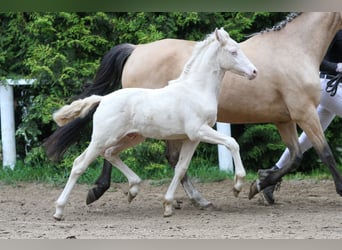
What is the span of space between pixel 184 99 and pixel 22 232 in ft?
4.95

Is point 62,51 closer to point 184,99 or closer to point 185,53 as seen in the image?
point 185,53

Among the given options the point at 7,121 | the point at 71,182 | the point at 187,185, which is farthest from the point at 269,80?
the point at 7,121

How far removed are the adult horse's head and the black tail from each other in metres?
1.17

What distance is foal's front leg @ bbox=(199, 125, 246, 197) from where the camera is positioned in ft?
17.4

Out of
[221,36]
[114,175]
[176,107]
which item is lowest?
[114,175]

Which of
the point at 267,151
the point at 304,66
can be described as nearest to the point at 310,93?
the point at 304,66

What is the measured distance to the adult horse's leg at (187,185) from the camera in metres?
6.21

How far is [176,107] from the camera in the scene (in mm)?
5461

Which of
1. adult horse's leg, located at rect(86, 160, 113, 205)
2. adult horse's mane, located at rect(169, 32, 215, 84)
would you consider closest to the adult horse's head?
adult horse's mane, located at rect(169, 32, 215, 84)

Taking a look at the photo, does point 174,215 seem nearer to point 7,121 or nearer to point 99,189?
point 99,189

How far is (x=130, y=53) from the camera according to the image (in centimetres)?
645

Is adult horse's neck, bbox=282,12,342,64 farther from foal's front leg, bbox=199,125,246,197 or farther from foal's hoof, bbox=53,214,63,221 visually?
foal's hoof, bbox=53,214,63,221

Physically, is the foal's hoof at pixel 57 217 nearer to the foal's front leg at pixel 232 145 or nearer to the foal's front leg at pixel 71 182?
the foal's front leg at pixel 71 182

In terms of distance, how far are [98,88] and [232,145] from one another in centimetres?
170
